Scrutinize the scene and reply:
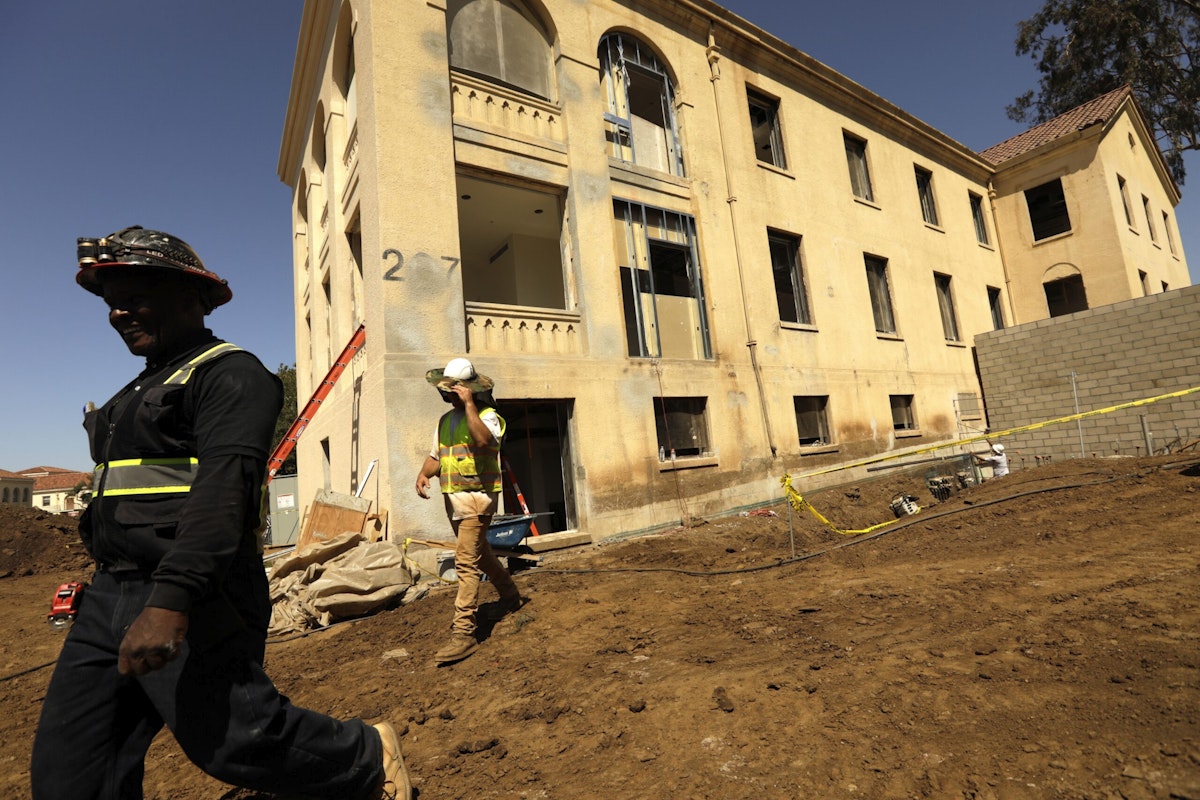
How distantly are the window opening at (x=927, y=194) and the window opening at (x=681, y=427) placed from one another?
460 inches

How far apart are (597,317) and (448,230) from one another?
103 inches

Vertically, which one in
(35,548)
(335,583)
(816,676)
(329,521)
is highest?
(329,521)

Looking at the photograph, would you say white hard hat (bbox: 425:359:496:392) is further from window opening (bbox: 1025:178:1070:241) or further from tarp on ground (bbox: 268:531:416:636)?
window opening (bbox: 1025:178:1070:241)

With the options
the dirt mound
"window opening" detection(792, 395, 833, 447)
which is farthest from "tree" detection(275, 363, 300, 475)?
"window opening" detection(792, 395, 833, 447)

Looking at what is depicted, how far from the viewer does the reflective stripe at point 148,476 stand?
1849 millimetres

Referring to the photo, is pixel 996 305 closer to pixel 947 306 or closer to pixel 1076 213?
pixel 1076 213

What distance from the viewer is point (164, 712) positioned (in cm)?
179

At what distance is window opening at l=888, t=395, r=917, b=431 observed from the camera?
14.2 meters

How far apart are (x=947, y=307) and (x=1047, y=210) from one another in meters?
6.79

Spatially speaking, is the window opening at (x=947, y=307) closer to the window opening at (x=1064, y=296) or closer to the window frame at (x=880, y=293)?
the window frame at (x=880, y=293)

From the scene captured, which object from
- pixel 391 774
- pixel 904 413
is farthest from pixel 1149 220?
pixel 391 774

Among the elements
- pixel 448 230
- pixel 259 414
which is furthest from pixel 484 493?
pixel 448 230

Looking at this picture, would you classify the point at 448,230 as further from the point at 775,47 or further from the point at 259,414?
the point at 775,47

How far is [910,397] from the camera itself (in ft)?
48.0
